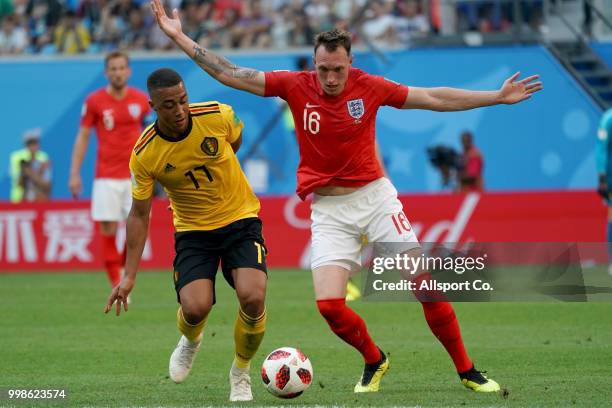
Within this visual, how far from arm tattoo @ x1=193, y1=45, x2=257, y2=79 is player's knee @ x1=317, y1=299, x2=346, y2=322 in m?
1.61

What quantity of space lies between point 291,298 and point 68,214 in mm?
6209

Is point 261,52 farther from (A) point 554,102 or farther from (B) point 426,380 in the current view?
(B) point 426,380

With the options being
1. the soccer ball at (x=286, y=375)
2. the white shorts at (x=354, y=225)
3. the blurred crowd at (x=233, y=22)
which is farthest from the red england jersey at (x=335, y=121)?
the blurred crowd at (x=233, y=22)

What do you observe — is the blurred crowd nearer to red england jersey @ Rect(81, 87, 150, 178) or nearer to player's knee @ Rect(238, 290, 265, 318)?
red england jersey @ Rect(81, 87, 150, 178)

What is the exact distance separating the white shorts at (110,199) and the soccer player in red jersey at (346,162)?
20.2 feet

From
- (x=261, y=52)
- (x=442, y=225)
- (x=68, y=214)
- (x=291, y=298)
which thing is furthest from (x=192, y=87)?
(x=291, y=298)

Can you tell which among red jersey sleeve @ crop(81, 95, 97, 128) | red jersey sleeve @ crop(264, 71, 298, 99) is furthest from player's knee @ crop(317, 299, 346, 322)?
red jersey sleeve @ crop(81, 95, 97, 128)

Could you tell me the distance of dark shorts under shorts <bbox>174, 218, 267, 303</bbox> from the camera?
8.66 m

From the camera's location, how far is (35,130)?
26.5 metres

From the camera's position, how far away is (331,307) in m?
8.34

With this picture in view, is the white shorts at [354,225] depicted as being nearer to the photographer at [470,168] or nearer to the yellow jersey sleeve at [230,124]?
the yellow jersey sleeve at [230,124]

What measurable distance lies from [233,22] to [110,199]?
12608mm

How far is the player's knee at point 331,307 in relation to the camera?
834 cm

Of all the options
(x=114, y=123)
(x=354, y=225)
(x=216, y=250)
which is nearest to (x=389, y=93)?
(x=354, y=225)
